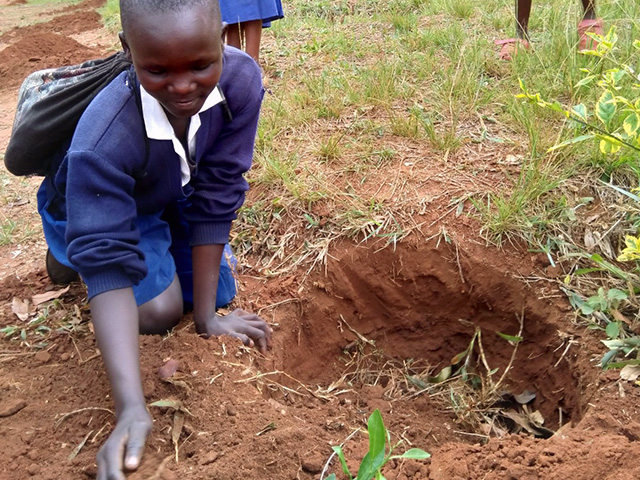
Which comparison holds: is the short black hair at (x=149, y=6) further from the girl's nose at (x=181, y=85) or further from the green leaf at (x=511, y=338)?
the green leaf at (x=511, y=338)

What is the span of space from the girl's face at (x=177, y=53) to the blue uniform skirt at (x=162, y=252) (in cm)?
64

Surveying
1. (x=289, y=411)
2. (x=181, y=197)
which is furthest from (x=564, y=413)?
(x=181, y=197)

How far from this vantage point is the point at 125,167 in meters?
1.74

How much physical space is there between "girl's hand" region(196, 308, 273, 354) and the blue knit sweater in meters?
0.45

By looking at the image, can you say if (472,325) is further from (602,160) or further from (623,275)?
(602,160)

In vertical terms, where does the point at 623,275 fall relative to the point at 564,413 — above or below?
above

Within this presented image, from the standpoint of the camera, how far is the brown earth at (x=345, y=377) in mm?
1563

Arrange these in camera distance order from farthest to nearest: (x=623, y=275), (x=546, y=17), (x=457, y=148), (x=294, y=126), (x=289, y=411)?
(x=546, y=17) < (x=294, y=126) < (x=457, y=148) < (x=623, y=275) < (x=289, y=411)

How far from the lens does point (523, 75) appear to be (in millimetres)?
3195

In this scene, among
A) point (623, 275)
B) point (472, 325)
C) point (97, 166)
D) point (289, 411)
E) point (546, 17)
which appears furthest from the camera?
point (546, 17)

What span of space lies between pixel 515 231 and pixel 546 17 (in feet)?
6.65

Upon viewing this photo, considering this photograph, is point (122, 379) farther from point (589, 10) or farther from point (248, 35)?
point (589, 10)

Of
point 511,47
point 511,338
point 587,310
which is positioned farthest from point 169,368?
point 511,47

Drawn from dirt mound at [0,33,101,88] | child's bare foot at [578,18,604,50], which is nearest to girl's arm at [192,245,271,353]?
child's bare foot at [578,18,604,50]
